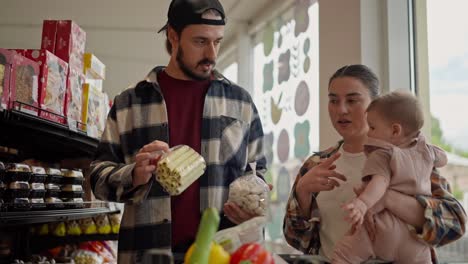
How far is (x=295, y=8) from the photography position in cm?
484

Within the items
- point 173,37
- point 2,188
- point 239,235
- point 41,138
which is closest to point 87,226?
point 41,138

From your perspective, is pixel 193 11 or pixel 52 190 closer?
pixel 193 11

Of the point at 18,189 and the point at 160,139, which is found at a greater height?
the point at 160,139

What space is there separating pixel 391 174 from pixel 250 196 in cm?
43

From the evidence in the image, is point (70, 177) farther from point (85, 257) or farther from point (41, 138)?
point (85, 257)

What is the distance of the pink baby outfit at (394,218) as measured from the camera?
1500 millimetres

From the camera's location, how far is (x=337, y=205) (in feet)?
5.80

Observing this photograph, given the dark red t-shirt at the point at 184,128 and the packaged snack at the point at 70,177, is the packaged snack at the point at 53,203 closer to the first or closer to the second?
the packaged snack at the point at 70,177

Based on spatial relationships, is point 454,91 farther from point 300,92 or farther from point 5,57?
point 5,57

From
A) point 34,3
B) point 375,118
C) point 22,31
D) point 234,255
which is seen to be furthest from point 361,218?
point 22,31

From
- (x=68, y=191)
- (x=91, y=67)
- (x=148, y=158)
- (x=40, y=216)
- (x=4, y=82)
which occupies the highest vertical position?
(x=91, y=67)

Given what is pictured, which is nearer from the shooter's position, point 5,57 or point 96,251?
point 5,57

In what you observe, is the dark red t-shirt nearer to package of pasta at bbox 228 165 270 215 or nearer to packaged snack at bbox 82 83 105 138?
package of pasta at bbox 228 165 270 215

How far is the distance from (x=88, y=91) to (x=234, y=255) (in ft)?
7.67
